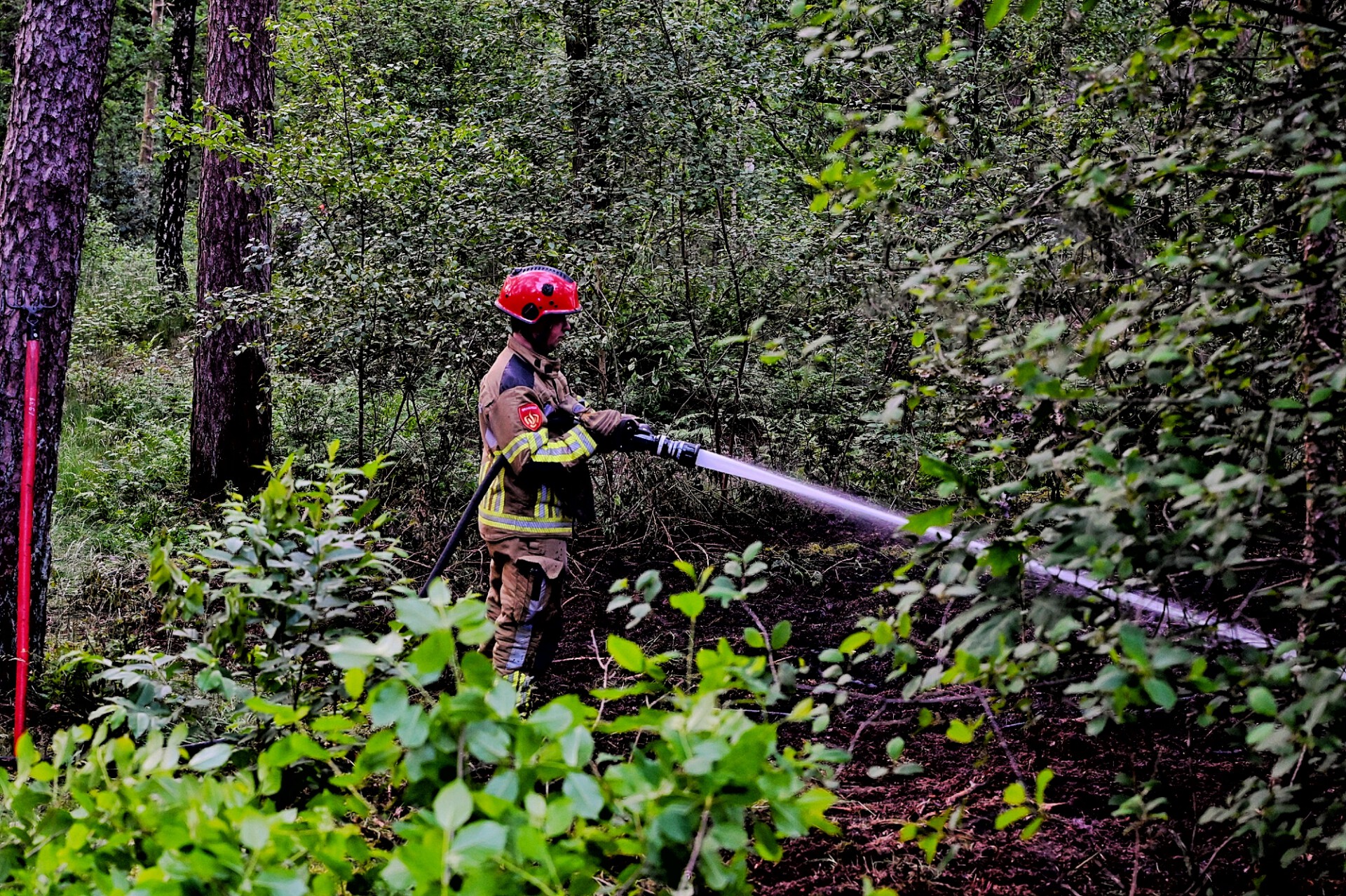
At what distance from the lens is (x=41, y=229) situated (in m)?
5.37

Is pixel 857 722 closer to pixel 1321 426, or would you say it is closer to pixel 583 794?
pixel 1321 426

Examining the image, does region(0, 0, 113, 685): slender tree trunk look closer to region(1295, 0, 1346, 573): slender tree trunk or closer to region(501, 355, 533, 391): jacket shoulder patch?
region(501, 355, 533, 391): jacket shoulder patch

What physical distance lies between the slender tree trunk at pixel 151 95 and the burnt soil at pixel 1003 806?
18375mm

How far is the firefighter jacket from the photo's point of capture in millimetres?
5008

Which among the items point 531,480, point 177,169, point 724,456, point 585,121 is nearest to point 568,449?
point 531,480

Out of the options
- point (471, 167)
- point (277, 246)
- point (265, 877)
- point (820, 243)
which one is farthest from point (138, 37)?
point (265, 877)

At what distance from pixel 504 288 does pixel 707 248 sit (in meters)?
3.58

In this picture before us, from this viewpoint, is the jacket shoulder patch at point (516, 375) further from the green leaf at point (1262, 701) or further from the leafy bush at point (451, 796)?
the green leaf at point (1262, 701)

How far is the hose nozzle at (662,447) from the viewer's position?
4.98 meters

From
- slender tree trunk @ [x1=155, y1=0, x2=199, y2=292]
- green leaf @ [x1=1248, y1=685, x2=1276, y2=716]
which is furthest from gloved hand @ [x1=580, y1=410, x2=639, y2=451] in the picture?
slender tree trunk @ [x1=155, y1=0, x2=199, y2=292]

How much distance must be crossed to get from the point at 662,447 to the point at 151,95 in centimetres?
2216

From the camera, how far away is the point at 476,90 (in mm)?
9078

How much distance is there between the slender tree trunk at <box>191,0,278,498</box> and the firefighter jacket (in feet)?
15.0

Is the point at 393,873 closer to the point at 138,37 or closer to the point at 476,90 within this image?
the point at 476,90
